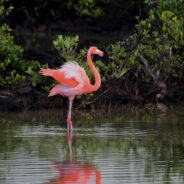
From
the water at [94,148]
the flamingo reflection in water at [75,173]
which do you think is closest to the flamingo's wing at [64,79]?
the water at [94,148]

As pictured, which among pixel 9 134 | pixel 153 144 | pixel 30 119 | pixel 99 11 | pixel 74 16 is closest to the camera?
pixel 153 144

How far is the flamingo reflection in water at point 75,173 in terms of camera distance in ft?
24.9

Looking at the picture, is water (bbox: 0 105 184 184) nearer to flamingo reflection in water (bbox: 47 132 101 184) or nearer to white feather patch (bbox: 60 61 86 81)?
flamingo reflection in water (bbox: 47 132 101 184)

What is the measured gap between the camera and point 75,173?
7.98m

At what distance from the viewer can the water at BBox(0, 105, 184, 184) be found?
7879 millimetres

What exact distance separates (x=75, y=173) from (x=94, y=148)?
176cm

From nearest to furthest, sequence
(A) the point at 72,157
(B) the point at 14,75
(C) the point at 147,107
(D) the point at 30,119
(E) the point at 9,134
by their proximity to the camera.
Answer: (A) the point at 72,157, (E) the point at 9,134, (D) the point at 30,119, (C) the point at 147,107, (B) the point at 14,75

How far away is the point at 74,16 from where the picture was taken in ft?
152

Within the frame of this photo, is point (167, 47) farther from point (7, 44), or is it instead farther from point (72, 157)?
point (72, 157)

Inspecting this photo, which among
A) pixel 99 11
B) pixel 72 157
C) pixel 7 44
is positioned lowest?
pixel 72 157

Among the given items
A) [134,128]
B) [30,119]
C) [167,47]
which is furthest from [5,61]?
[134,128]

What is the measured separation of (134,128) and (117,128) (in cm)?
29

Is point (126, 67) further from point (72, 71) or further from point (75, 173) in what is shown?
point (75, 173)

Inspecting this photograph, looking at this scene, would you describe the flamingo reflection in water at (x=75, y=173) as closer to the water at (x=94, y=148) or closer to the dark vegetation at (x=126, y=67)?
the water at (x=94, y=148)
